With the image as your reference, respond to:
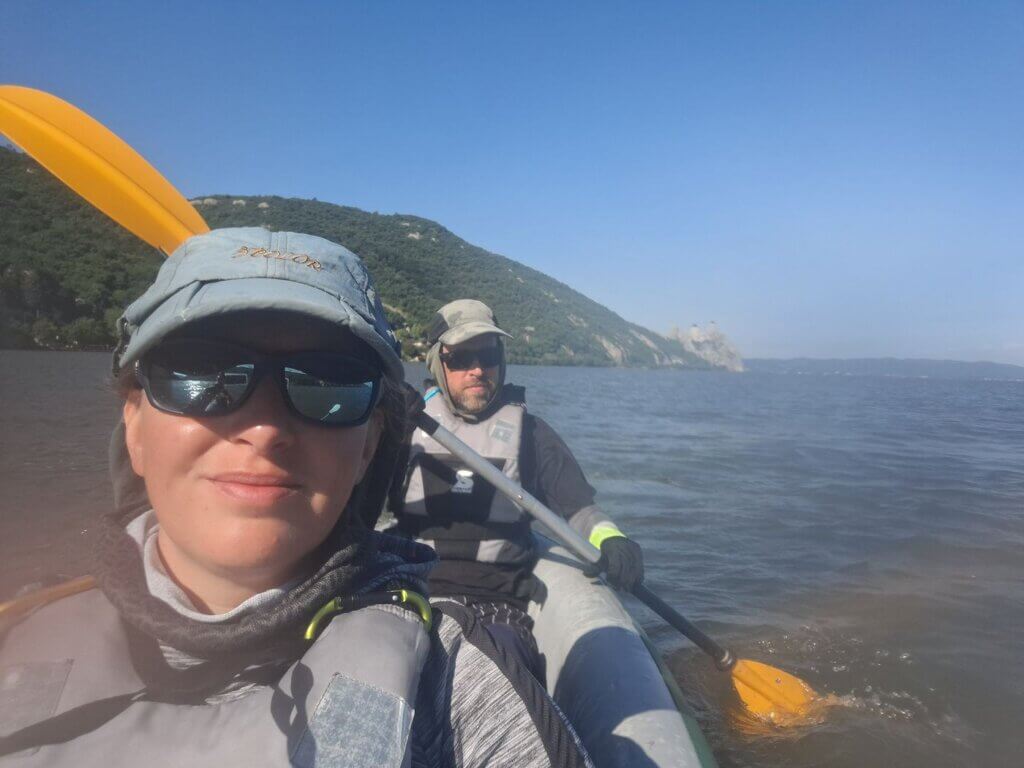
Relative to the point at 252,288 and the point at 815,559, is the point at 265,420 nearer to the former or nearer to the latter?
the point at 252,288

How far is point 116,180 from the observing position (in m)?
2.26

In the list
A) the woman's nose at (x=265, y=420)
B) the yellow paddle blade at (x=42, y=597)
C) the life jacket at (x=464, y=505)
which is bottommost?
the life jacket at (x=464, y=505)

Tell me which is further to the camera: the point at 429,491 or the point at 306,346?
the point at 429,491

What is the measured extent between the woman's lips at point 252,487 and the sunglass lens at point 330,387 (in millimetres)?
117

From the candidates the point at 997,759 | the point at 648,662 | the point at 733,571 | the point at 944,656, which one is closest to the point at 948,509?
the point at 733,571

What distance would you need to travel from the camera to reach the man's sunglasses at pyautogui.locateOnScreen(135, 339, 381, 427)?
966mm

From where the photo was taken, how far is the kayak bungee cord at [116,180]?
2.01 metres

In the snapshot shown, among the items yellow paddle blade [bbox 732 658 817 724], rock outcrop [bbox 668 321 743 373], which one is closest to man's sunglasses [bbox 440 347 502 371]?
yellow paddle blade [bbox 732 658 817 724]

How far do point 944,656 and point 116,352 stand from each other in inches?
217

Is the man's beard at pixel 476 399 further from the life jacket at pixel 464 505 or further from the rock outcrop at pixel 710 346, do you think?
the rock outcrop at pixel 710 346

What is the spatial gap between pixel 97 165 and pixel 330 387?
1807mm

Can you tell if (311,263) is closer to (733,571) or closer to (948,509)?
(733,571)

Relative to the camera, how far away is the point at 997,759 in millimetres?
3387

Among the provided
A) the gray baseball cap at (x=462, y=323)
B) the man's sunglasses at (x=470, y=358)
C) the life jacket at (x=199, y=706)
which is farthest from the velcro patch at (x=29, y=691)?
the man's sunglasses at (x=470, y=358)
